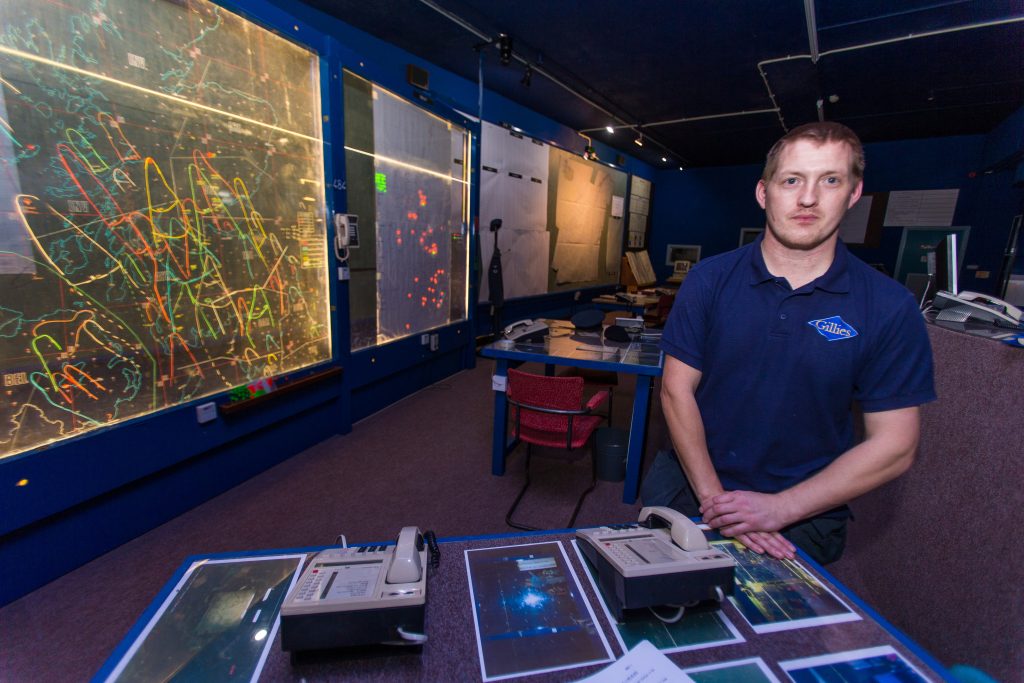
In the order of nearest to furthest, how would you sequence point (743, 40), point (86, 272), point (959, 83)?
1. point (86, 272)
2. point (743, 40)
3. point (959, 83)

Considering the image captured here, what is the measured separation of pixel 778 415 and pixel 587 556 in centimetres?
61

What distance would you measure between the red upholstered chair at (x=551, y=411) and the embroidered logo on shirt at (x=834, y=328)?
122cm

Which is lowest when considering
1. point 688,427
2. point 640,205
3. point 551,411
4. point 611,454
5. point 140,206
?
point 611,454

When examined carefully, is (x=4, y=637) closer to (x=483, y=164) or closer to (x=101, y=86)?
(x=101, y=86)

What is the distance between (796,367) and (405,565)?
0.99m

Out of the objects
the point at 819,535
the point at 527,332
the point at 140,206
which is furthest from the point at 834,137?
the point at 140,206

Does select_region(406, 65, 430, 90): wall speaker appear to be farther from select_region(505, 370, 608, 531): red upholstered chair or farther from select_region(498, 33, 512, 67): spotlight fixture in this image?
select_region(505, 370, 608, 531): red upholstered chair

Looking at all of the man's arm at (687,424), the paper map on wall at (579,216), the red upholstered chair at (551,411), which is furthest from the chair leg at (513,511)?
the paper map on wall at (579,216)

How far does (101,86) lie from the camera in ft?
5.82

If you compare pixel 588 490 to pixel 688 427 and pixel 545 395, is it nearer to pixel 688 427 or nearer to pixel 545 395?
pixel 545 395

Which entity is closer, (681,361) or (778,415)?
(778,415)

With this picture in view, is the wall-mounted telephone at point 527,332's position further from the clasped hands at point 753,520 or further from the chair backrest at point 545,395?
the clasped hands at point 753,520

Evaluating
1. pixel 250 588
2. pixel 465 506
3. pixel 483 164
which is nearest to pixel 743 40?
pixel 483 164

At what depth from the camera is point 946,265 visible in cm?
195
